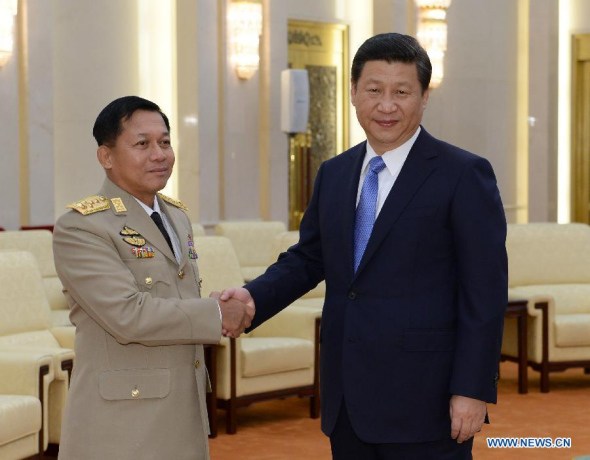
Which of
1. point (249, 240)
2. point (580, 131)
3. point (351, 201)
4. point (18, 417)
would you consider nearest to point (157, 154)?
point (351, 201)

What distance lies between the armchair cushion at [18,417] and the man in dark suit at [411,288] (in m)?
2.18

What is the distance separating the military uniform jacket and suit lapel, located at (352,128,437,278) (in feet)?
1.53

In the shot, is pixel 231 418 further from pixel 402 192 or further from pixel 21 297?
pixel 402 192

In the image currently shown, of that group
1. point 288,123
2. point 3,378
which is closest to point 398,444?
point 3,378

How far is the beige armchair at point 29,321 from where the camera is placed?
4887 mm

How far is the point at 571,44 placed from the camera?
470 inches

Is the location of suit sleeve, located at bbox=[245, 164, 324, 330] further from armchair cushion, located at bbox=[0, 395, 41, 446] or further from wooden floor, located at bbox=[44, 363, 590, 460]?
Answer: wooden floor, located at bbox=[44, 363, 590, 460]

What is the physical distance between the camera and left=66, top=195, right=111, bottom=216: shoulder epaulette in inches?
101

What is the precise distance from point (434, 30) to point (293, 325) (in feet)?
18.1

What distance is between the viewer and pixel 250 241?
829 cm

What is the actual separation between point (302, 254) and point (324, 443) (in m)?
2.85

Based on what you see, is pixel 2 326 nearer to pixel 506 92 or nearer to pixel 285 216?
pixel 285 216

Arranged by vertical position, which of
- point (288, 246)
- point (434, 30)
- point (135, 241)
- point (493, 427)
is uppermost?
point (434, 30)

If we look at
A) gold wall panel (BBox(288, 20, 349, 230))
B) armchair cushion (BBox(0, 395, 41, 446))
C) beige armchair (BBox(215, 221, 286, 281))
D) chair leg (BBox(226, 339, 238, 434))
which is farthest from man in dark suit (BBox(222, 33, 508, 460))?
gold wall panel (BBox(288, 20, 349, 230))
